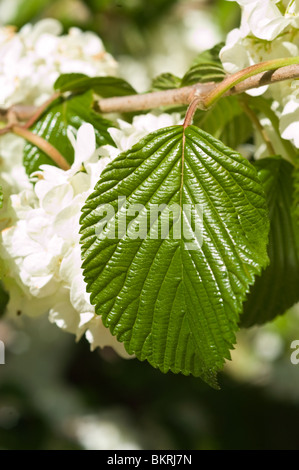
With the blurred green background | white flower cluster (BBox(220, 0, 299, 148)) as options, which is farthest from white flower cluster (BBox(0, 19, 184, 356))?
the blurred green background

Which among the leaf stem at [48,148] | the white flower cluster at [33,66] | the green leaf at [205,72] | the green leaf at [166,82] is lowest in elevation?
the leaf stem at [48,148]

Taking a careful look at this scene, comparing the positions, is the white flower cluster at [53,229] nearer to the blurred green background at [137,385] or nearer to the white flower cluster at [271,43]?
the white flower cluster at [271,43]

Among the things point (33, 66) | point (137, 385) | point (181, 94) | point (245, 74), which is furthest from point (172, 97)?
point (137, 385)

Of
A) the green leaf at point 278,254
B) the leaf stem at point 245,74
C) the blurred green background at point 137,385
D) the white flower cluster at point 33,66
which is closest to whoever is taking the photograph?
the leaf stem at point 245,74

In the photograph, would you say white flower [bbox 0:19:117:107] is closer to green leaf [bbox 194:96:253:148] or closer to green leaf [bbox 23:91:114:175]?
green leaf [bbox 23:91:114:175]

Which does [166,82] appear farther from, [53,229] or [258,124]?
[53,229]

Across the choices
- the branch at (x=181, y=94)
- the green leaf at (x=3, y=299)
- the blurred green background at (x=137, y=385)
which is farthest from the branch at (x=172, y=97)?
the blurred green background at (x=137, y=385)
